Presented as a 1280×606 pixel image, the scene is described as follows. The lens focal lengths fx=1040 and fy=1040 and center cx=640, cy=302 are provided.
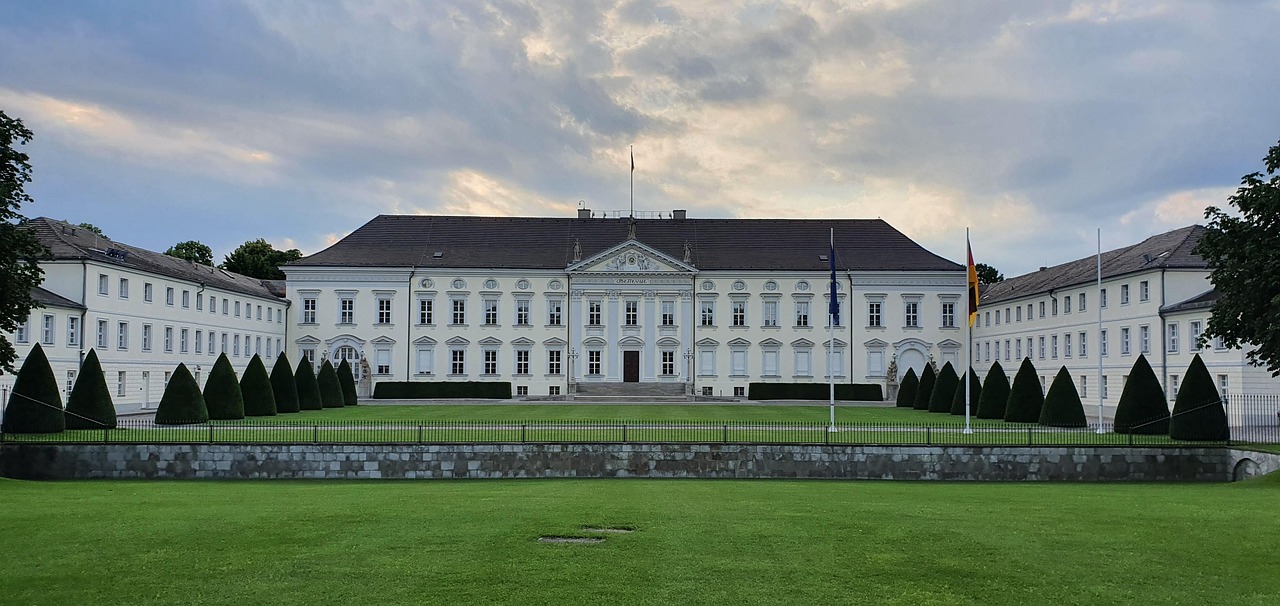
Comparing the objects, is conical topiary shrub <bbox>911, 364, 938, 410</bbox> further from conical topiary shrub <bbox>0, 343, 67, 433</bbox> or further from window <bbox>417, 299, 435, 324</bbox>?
conical topiary shrub <bbox>0, 343, 67, 433</bbox>

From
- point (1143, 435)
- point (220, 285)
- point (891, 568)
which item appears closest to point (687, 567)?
point (891, 568)

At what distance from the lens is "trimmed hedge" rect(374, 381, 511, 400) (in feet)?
207

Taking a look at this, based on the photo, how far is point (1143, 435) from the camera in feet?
107

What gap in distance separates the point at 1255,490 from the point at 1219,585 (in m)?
12.6

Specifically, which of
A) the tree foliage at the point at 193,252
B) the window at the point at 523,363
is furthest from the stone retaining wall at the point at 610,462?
the tree foliage at the point at 193,252

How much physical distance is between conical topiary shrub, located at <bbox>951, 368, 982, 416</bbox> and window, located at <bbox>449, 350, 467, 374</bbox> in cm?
3179

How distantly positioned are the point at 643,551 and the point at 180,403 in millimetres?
27850

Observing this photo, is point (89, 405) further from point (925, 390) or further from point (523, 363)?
point (925, 390)

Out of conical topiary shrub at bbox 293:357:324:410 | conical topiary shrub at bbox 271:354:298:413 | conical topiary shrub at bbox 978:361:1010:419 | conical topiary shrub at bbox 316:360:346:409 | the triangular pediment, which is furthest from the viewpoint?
the triangular pediment

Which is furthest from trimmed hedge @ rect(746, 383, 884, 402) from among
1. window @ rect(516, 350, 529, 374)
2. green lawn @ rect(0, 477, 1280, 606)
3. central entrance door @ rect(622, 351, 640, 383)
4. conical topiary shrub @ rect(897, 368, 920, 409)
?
green lawn @ rect(0, 477, 1280, 606)

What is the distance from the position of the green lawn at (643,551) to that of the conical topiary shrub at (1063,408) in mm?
18164

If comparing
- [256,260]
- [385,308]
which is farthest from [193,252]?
[385,308]

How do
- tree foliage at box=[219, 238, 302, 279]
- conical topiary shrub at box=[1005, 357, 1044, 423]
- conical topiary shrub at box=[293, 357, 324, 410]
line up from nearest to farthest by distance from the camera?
conical topiary shrub at box=[1005, 357, 1044, 423]
conical topiary shrub at box=[293, 357, 324, 410]
tree foliage at box=[219, 238, 302, 279]

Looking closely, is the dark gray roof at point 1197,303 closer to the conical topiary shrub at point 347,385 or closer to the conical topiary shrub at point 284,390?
the conical topiary shrub at point 284,390
